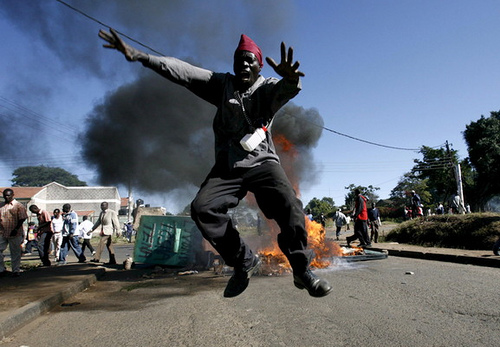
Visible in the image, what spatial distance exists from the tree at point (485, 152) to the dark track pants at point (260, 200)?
36920mm

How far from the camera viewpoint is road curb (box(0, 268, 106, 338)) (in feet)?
11.8

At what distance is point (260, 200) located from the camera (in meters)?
2.56

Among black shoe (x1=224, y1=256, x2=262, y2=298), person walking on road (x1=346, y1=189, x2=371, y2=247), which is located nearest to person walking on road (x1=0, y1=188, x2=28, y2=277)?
black shoe (x1=224, y1=256, x2=262, y2=298)

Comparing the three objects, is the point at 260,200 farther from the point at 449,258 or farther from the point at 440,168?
the point at 440,168

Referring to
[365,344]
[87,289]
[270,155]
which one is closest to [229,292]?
[270,155]

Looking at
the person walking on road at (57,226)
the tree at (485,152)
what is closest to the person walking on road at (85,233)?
the person walking on road at (57,226)

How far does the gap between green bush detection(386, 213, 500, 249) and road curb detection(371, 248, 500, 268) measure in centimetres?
190

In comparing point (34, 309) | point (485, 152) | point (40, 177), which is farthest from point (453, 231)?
point (40, 177)

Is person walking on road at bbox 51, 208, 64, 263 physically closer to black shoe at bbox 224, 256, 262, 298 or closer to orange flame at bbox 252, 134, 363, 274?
orange flame at bbox 252, 134, 363, 274

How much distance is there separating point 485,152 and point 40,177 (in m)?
107

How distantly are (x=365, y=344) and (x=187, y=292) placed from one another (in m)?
3.22

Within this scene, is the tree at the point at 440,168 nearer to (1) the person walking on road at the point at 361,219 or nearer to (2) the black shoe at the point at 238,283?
(1) the person walking on road at the point at 361,219

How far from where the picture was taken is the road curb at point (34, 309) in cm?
361

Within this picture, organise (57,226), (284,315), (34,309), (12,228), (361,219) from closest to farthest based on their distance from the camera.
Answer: (284,315) → (34,309) → (12,228) → (57,226) → (361,219)
